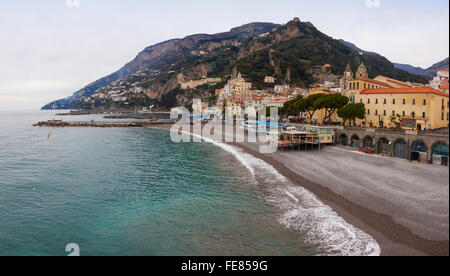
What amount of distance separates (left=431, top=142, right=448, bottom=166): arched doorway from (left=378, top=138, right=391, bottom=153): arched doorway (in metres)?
5.79

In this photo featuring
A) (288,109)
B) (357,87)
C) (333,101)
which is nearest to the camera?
(333,101)

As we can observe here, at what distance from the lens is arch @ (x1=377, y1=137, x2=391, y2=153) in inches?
1216

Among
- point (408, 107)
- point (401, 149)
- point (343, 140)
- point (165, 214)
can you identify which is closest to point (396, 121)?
point (408, 107)

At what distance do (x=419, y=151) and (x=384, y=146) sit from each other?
5.03 metres

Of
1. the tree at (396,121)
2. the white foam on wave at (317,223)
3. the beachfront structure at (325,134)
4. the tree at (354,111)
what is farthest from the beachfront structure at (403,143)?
the white foam on wave at (317,223)

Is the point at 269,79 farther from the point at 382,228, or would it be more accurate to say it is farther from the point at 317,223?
the point at 382,228

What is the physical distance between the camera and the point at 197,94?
16412cm

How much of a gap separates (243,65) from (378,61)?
105551 mm

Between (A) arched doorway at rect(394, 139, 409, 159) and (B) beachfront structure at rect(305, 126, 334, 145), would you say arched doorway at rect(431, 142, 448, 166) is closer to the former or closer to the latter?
(A) arched doorway at rect(394, 139, 409, 159)

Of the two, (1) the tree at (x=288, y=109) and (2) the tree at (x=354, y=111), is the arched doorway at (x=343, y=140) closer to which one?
(2) the tree at (x=354, y=111)

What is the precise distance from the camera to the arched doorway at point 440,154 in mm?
23953

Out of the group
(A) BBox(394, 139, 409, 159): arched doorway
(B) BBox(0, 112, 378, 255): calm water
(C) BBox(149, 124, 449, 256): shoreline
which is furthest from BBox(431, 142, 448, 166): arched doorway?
(B) BBox(0, 112, 378, 255): calm water

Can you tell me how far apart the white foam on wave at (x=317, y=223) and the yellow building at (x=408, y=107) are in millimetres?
22577

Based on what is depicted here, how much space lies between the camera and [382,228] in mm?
13297
